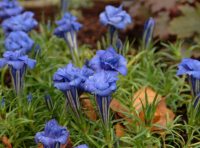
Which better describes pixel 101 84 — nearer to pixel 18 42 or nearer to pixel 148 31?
pixel 18 42

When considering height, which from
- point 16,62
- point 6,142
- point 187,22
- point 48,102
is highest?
point 16,62

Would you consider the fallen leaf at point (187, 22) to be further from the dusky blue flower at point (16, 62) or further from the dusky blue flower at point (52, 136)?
the dusky blue flower at point (52, 136)

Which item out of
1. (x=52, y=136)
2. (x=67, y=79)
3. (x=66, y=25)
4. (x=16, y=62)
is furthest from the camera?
(x=66, y=25)

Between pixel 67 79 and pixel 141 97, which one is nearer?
pixel 67 79

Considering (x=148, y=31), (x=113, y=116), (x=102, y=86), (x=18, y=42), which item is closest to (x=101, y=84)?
(x=102, y=86)

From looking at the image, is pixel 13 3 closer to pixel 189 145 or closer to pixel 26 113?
pixel 26 113

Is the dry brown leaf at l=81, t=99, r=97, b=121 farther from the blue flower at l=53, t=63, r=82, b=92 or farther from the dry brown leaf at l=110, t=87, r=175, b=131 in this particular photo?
the blue flower at l=53, t=63, r=82, b=92

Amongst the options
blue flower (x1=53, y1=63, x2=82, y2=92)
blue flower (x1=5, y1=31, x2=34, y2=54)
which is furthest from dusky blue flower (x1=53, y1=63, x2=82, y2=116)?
blue flower (x1=5, y1=31, x2=34, y2=54)
